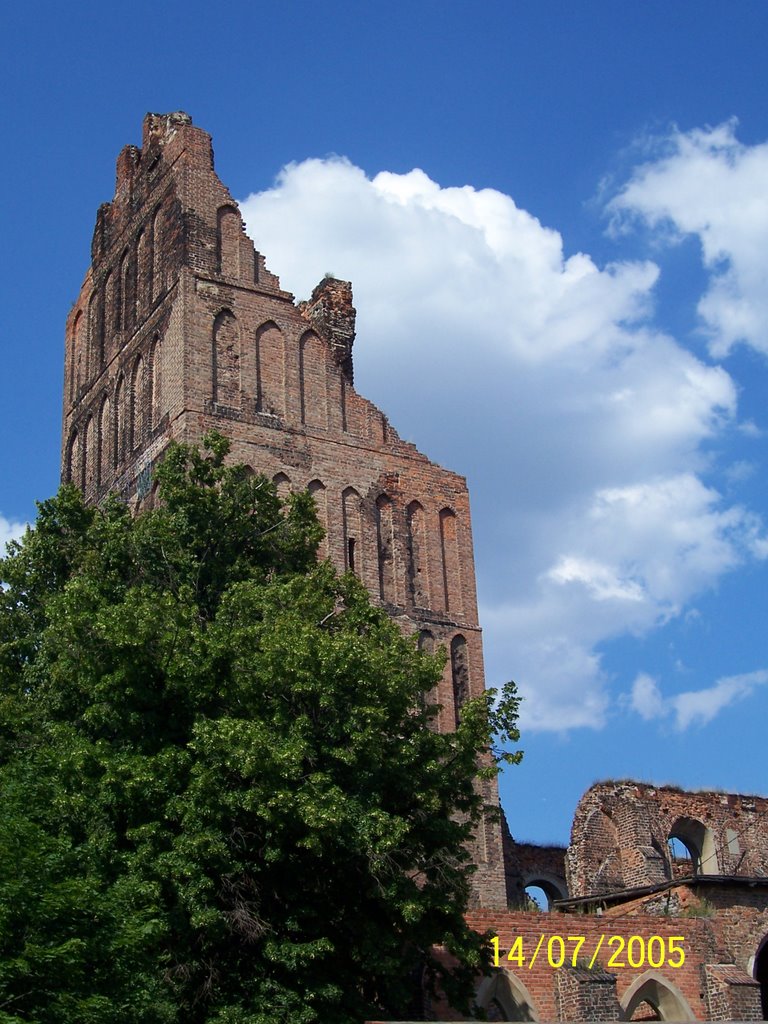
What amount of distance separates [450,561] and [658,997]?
11145 millimetres

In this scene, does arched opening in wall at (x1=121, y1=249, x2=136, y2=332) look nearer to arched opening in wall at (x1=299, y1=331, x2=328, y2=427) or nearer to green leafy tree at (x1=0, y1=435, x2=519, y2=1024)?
arched opening in wall at (x1=299, y1=331, x2=328, y2=427)

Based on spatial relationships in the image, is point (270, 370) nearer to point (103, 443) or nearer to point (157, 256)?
point (157, 256)

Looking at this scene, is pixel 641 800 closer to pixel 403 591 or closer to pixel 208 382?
pixel 403 591

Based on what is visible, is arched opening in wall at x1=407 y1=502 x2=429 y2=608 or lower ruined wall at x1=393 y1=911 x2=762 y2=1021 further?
arched opening in wall at x1=407 y1=502 x2=429 y2=608

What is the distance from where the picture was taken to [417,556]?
1264 inches

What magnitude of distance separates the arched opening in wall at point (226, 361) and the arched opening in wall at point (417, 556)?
4.90 m

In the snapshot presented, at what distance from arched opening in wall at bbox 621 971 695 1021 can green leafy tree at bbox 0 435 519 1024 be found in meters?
6.00

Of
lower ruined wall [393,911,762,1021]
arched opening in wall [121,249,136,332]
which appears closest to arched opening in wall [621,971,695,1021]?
lower ruined wall [393,911,762,1021]

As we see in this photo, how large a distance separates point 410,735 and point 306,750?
6.87 ft

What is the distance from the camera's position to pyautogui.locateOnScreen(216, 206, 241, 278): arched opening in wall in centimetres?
3231

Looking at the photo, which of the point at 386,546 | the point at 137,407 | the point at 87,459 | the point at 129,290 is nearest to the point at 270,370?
the point at 137,407

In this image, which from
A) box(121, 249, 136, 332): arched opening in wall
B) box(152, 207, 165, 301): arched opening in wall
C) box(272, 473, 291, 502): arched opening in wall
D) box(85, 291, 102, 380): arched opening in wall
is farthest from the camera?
box(85, 291, 102, 380): arched opening in wall

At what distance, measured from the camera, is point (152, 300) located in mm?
33094

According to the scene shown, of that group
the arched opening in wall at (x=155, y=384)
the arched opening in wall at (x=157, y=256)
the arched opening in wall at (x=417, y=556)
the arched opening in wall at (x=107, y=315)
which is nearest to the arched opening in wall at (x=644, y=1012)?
the arched opening in wall at (x=417, y=556)
